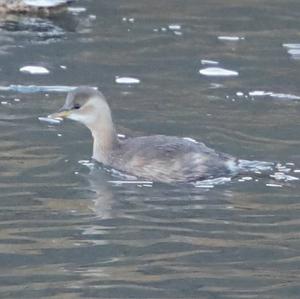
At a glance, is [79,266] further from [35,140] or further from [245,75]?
[245,75]

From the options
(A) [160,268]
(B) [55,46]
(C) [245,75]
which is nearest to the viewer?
Result: (A) [160,268]

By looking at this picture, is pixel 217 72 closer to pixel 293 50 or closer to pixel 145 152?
pixel 293 50

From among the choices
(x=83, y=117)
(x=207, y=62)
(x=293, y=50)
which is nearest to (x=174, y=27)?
(x=293, y=50)

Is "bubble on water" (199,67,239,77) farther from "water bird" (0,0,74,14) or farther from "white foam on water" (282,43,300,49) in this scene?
"water bird" (0,0,74,14)

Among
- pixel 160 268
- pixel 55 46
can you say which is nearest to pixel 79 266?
pixel 160 268

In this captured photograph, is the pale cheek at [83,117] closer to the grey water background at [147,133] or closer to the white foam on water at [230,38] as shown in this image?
the grey water background at [147,133]

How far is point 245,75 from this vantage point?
13.7 meters

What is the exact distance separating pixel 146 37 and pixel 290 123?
3968 millimetres

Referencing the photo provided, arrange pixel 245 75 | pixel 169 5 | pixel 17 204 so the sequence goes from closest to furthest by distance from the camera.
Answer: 1. pixel 17 204
2. pixel 245 75
3. pixel 169 5

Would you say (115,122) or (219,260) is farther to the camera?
(115,122)

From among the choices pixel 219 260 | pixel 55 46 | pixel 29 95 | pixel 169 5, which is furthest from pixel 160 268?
pixel 169 5

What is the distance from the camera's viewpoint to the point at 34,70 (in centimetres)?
1355

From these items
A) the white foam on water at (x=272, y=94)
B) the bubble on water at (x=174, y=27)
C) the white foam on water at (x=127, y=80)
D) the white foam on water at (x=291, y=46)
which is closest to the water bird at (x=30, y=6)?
the bubble on water at (x=174, y=27)

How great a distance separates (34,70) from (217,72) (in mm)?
1830
